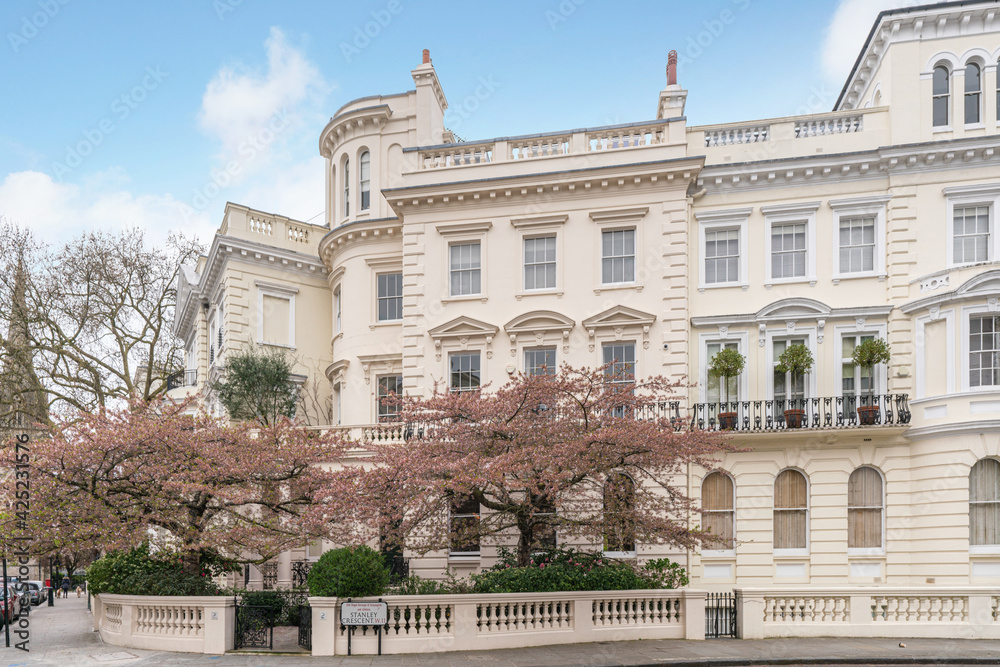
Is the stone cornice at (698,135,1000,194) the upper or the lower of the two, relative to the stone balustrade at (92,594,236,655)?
upper

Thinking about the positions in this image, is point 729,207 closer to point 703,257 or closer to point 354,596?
point 703,257

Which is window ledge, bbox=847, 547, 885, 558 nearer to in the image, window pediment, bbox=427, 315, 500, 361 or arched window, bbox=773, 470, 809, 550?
arched window, bbox=773, 470, 809, 550

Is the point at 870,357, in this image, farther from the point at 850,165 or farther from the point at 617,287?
the point at 617,287

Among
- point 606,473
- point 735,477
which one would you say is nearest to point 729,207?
point 735,477

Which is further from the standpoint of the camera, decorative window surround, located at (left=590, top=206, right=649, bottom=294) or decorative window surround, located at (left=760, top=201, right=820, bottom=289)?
decorative window surround, located at (left=590, top=206, right=649, bottom=294)

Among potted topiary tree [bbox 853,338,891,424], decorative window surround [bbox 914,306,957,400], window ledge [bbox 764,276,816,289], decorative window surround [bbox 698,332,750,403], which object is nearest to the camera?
decorative window surround [bbox 914,306,957,400]

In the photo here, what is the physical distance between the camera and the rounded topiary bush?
15.9 meters

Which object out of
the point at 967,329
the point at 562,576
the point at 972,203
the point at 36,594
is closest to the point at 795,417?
the point at 967,329

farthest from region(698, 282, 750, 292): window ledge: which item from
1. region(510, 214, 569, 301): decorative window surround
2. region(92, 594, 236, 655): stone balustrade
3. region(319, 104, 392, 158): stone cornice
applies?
region(92, 594, 236, 655): stone balustrade

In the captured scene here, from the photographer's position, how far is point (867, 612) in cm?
1731

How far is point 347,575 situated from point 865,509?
14105 millimetres

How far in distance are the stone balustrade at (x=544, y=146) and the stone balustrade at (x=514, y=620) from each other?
1287 centimetres

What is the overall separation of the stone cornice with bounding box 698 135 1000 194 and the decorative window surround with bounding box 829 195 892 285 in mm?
678

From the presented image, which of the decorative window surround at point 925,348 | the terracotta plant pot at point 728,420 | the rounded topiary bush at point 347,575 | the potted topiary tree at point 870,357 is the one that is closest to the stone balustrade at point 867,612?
the potted topiary tree at point 870,357
